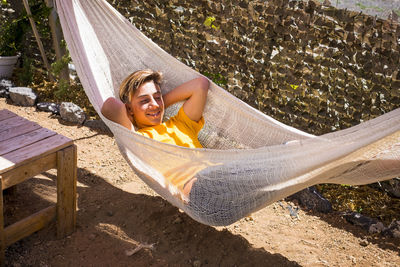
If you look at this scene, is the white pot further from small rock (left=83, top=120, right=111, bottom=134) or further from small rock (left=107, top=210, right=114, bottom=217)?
small rock (left=107, top=210, right=114, bottom=217)

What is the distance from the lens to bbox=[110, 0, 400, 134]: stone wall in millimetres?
2914

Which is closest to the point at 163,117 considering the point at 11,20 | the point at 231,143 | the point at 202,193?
the point at 231,143

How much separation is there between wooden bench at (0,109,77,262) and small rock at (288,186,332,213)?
4.99 feet

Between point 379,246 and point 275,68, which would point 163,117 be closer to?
point 275,68

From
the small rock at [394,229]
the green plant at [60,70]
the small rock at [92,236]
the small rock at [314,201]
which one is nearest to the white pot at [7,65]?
the green plant at [60,70]

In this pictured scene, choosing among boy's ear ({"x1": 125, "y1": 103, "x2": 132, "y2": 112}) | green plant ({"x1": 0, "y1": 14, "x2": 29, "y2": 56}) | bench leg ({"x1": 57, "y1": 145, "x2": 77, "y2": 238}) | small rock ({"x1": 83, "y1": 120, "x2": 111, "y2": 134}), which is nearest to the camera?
bench leg ({"x1": 57, "y1": 145, "x2": 77, "y2": 238})

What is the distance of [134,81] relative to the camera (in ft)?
8.48

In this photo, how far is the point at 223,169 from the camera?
1970 mm

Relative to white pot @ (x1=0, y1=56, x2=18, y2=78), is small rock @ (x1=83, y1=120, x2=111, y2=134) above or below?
below

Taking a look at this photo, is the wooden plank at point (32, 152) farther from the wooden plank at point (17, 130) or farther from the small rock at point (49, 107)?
the small rock at point (49, 107)

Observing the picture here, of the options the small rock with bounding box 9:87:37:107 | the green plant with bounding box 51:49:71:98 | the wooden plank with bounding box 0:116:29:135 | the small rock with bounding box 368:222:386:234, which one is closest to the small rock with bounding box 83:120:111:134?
the green plant with bounding box 51:49:71:98

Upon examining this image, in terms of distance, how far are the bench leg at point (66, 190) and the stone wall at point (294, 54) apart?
1718 millimetres

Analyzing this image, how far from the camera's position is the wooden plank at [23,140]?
6.58 feet

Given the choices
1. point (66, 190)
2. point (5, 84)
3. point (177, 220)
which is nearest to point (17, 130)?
point (66, 190)
